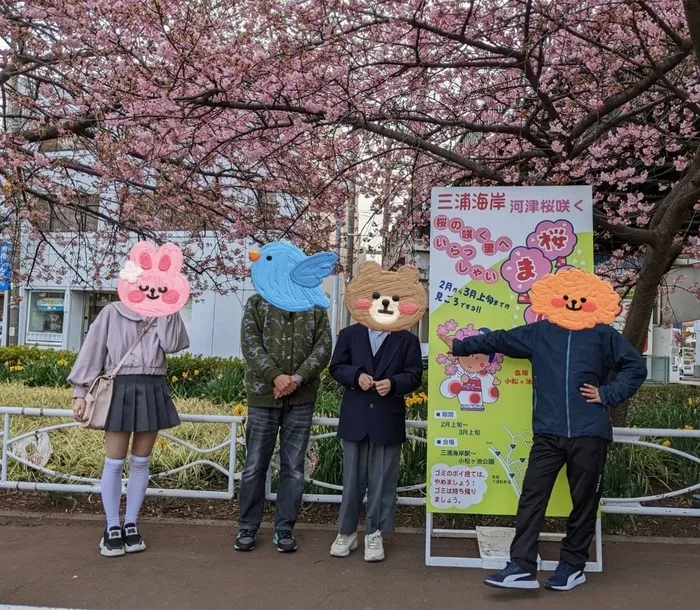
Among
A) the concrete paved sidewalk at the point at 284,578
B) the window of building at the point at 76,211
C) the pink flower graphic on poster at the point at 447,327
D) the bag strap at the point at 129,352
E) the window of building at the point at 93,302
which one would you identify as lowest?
the concrete paved sidewalk at the point at 284,578

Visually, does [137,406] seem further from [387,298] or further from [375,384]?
[387,298]

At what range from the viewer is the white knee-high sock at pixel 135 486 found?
13.0 ft

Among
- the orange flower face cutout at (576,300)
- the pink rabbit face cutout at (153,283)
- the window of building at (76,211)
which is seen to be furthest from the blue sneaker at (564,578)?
the window of building at (76,211)

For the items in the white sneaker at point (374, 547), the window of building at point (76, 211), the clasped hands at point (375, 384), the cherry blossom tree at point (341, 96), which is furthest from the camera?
the window of building at point (76, 211)

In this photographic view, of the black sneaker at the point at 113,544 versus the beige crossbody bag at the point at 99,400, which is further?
the black sneaker at the point at 113,544

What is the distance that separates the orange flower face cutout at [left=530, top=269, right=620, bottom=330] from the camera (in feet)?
11.6

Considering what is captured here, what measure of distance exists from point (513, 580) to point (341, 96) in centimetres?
411

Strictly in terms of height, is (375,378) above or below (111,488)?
above

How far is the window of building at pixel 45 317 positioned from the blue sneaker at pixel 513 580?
1884 cm

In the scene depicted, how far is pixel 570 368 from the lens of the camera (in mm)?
3477

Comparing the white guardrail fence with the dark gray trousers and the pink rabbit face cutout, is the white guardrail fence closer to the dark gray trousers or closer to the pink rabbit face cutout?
the dark gray trousers

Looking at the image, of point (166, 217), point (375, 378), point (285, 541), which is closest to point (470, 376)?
point (375, 378)

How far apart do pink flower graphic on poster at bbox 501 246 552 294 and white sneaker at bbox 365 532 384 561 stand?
5.82 ft

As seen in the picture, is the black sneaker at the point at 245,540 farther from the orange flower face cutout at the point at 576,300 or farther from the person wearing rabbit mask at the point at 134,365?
the orange flower face cutout at the point at 576,300
